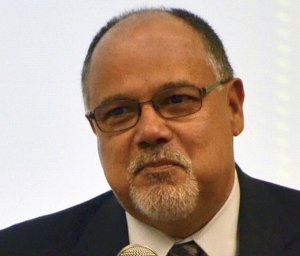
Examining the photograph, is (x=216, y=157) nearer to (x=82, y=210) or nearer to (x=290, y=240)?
(x=290, y=240)

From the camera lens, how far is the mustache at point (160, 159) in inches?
49.5

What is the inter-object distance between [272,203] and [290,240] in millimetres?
143

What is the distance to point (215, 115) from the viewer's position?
1360 mm

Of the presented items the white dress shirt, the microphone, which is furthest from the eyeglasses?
the microphone

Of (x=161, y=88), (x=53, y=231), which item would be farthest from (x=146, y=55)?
(x=53, y=231)

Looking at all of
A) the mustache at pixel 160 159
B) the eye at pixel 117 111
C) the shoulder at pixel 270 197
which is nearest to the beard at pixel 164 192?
the mustache at pixel 160 159

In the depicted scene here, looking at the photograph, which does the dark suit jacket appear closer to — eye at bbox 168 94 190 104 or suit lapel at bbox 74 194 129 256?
suit lapel at bbox 74 194 129 256

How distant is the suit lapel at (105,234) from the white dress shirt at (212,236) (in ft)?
0.14

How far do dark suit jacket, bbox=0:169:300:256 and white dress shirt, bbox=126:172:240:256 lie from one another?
0.02m

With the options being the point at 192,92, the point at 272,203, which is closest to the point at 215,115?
the point at 192,92

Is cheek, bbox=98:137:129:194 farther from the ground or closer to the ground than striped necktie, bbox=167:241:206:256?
→ farther from the ground

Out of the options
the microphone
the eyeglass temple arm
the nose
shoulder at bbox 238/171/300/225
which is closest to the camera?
the microphone

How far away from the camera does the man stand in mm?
1281

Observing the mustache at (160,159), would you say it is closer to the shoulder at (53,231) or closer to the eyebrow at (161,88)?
the eyebrow at (161,88)
